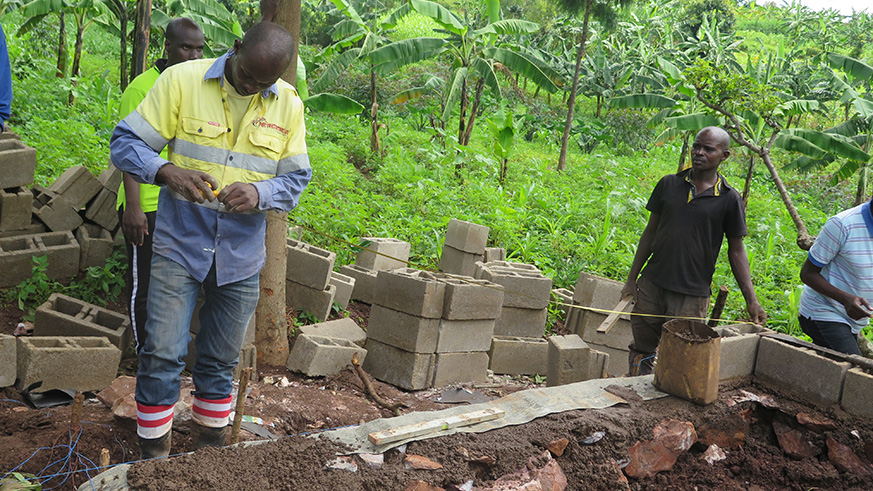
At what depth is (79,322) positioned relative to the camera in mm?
4324

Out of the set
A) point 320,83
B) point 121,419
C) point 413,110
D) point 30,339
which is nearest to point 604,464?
point 121,419

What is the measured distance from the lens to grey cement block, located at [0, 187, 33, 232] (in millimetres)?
5145

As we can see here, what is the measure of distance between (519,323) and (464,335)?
1.08 metres

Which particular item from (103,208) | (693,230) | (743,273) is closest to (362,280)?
(103,208)

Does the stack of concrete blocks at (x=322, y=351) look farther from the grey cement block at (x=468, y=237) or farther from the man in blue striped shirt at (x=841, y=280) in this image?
the man in blue striped shirt at (x=841, y=280)

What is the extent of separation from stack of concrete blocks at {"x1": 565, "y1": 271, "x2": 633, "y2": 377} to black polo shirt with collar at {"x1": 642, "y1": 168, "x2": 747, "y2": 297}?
70.5 inches

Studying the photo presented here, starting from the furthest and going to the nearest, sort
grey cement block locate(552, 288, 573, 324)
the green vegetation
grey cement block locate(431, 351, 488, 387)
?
the green vegetation
grey cement block locate(552, 288, 573, 324)
grey cement block locate(431, 351, 488, 387)

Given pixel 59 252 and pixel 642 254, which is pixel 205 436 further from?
pixel 642 254

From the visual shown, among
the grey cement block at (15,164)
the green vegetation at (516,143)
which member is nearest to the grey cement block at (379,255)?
the green vegetation at (516,143)

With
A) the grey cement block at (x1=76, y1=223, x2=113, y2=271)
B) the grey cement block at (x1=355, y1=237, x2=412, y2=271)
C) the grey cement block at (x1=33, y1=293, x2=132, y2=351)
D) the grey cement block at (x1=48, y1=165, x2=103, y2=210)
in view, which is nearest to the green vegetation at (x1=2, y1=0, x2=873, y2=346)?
the grey cement block at (x1=76, y1=223, x2=113, y2=271)

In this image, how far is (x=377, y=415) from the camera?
4.39 m

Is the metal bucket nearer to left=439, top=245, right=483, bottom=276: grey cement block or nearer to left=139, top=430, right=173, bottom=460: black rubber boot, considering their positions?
left=139, top=430, right=173, bottom=460: black rubber boot

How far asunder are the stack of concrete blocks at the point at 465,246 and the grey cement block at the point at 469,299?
1.37 meters

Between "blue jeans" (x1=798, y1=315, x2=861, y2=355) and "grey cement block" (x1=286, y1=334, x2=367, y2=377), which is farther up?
"blue jeans" (x1=798, y1=315, x2=861, y2=355)
